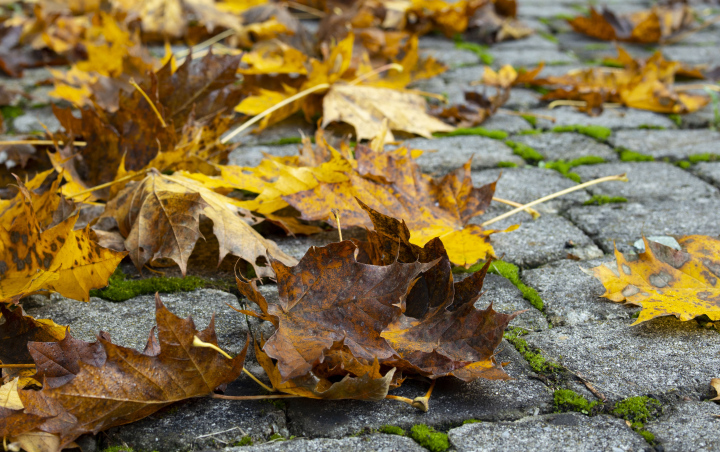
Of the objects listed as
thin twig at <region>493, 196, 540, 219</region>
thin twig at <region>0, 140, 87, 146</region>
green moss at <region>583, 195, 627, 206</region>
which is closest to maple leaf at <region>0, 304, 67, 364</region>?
thin twig at <region>0, 140, 87, 146</region>

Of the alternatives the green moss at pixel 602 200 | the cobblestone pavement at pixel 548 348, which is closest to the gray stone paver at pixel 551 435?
the cobblestone pavement at pixel 548 348

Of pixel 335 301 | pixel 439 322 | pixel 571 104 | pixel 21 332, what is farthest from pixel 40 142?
pixel 571 104

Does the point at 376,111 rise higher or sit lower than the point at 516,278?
higher

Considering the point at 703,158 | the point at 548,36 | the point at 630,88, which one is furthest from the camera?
the point at 548,36

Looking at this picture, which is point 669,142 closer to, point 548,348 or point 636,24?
point 548,348

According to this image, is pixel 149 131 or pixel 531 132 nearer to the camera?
pixel 149 131

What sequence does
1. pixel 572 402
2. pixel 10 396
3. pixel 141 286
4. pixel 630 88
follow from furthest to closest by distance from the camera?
1. pixel 630 88
2. pixel 141 286
3. pixel 572 402
4. pixel 10 396
